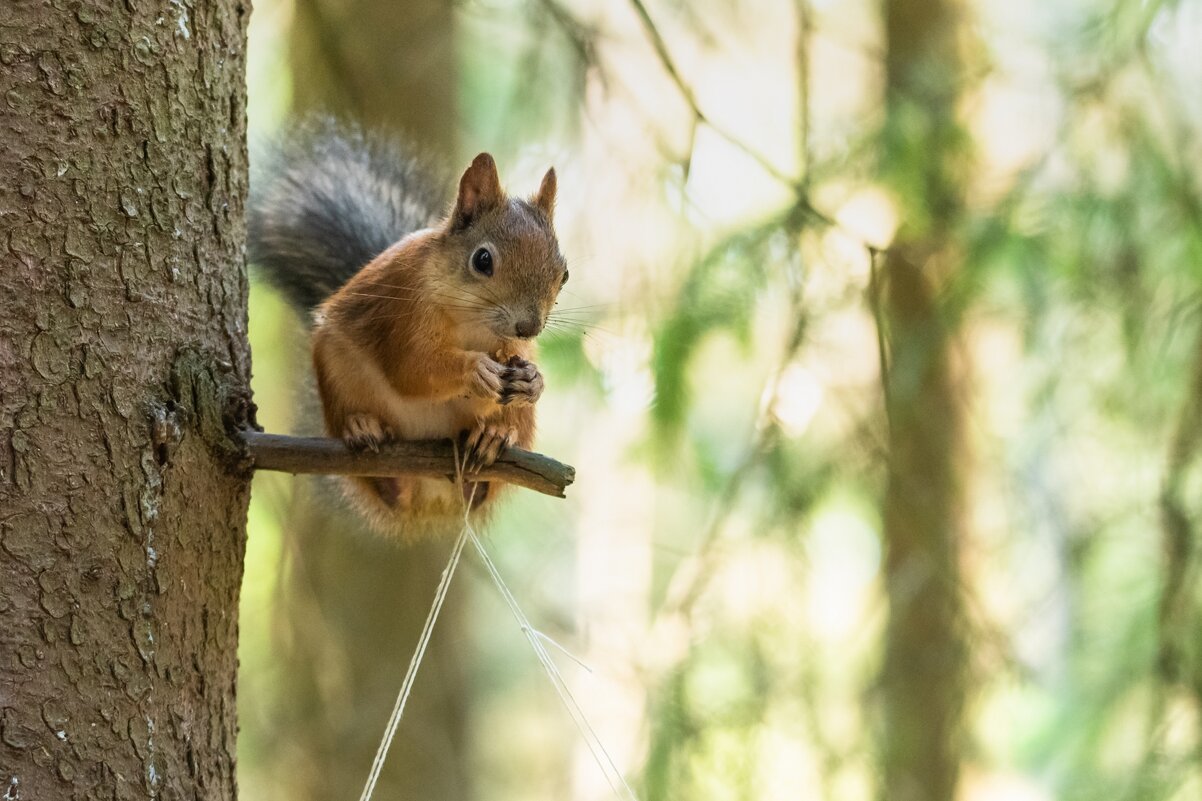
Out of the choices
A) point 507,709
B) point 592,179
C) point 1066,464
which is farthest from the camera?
point 507,709

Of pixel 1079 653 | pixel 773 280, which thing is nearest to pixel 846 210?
pixel 773 280

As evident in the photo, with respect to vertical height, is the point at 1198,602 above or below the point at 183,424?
above

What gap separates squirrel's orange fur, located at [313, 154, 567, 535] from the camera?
1427 millimetres

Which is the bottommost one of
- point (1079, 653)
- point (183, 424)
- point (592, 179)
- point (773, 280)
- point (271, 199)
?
point (183, 424)

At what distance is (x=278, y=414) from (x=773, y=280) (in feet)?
3.94

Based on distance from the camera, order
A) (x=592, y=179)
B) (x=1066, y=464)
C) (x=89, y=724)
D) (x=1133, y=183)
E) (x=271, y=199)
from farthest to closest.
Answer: (x=1066, y=464)
(x=592, y=179)
(x=1133, y=183)
(x=271, y=199)
(x=89, y=724)

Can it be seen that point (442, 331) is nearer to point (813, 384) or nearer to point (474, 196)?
point (474, 196)

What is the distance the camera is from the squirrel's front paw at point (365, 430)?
138 centimetres

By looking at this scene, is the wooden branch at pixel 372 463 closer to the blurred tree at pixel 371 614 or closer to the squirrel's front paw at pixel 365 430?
the squirrel's front paw at pixel 365 430

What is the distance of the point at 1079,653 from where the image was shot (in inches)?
90.0

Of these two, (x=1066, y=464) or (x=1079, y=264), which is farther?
(x=1066, y=464)

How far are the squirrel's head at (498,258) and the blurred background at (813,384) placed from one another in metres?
0.20

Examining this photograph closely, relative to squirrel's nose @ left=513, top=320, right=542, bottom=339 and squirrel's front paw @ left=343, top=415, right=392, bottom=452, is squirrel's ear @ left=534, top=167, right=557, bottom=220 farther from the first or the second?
squirrel's front paw @ left=343, top=415, right=392, bottom=452

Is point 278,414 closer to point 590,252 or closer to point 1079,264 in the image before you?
point 590,252
